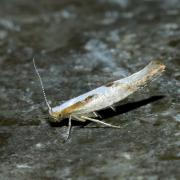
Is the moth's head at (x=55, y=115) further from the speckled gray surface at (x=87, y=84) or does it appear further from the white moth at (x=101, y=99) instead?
the speckled gray surface at (x=87, y=84)

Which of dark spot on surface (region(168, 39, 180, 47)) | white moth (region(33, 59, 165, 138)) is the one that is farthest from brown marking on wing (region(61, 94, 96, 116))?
dark spot on surface (region(168, 39, 180, 47))

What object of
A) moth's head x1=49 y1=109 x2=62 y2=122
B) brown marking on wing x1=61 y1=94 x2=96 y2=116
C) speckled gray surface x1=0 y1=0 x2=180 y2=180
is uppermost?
brown marking on wing x1=61 y1=94 x2=96 y2=116

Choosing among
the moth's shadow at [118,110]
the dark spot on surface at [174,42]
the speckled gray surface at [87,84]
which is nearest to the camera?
the speckled gray surface at [87,84]

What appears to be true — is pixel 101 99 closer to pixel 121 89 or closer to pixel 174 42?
pixel 121 89

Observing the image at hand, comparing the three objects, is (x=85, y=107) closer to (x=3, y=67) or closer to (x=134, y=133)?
(x=134, y=133)

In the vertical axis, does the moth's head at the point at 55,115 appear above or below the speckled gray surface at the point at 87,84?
above

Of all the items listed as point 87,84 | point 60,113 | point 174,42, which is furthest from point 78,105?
point 174,42

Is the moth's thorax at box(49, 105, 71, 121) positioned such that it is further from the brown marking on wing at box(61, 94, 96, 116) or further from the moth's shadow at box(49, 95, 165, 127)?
the moth's shadow at box(49, 95, 165, 127)

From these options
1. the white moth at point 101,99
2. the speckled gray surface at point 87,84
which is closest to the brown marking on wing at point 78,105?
the white moth at point 101,99
